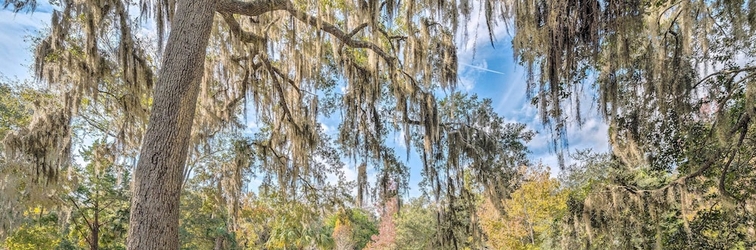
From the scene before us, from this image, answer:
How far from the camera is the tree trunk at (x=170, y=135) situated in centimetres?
253

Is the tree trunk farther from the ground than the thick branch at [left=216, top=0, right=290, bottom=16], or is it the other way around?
the thick branch at [left=216, top=0, right=290, bottom=16]

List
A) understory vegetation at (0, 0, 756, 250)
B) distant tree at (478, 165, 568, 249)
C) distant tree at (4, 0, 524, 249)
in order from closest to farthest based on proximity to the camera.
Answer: understory vegetation at (0, 0, 756, 250), distant tree at (4, 0, 524, 249), distant tree at (478, 165, 568, 249)

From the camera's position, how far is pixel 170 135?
2.71 m

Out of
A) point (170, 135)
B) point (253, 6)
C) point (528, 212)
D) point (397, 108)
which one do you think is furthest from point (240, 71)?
point (528, 212)

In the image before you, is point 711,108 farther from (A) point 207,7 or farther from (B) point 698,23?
(A) point 207,7

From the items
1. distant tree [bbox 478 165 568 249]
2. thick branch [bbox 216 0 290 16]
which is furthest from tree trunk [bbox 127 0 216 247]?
distant tree [bbox 478 165 568 249]

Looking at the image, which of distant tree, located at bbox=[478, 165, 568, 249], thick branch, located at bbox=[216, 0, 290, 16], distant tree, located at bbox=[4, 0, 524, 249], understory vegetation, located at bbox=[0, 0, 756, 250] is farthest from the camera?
distant tree, located at bbox=[478, 165, 568, 249]

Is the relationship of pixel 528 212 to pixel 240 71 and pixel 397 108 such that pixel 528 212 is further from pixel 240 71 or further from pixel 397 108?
pixel 240 71

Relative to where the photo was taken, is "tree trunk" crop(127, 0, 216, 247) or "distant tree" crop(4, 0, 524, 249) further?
"distant tree" crop(4, 0, 524, 249)

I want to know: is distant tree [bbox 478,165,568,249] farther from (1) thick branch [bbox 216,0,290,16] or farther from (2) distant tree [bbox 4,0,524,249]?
(1) thick branch [bbox 216,0,290,16]

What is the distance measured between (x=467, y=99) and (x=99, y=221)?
28.5ft

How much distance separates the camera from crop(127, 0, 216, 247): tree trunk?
253 centimetres

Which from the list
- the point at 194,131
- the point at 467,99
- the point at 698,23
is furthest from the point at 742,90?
the point at 194,131

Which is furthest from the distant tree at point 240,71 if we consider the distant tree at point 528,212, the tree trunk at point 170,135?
the distant tree at point 528,212
